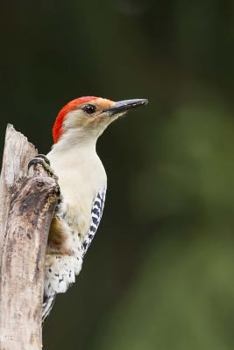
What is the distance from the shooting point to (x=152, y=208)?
32.1 feet

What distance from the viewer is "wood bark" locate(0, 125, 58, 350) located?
452 centimetres

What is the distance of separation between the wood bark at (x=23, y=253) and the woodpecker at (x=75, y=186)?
47cm

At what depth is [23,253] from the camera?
4.71 meters

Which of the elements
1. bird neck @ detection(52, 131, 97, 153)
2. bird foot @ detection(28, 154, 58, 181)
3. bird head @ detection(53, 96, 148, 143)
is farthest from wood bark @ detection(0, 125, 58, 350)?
bird head @ detection(53, 96, 148, 143)

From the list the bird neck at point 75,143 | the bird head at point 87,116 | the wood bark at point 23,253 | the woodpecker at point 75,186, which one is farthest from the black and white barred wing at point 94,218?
the wood bark at point 23,253

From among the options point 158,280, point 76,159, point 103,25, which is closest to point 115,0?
point 103,25

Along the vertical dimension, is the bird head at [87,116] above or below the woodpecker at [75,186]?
above

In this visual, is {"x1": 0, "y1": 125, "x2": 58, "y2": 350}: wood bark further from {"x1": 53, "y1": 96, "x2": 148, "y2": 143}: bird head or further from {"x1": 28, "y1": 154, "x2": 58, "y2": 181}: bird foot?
{"x1": 53, "y1": 96, "x2": 148, "y2": 143}: bird head

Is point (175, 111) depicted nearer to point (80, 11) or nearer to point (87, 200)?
point (80, 11)

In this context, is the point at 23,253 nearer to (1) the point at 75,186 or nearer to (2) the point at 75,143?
(1) the point at 75,186

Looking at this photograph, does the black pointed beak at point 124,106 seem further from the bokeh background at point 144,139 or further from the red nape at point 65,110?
the bokeh background at point 144,139

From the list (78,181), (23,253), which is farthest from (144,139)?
(23,253)

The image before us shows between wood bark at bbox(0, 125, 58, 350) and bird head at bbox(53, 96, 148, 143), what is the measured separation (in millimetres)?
1100

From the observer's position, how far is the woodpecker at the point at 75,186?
17.9 ft
